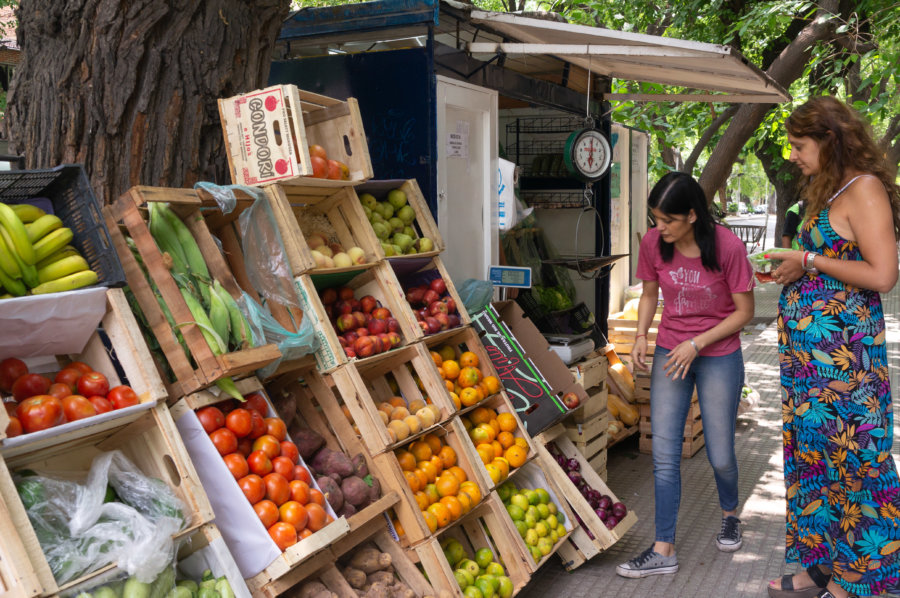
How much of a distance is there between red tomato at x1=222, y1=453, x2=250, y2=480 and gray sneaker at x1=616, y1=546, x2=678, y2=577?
2260mm

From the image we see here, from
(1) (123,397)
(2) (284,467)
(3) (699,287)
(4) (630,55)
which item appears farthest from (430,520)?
(4) (630,55)

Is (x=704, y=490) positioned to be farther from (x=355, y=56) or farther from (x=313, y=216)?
(x=355, y=56)

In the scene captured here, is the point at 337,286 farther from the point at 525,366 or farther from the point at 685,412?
the point at 685,412

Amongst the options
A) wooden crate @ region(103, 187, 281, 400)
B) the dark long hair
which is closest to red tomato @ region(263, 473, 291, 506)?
wooden crate @ region(103, 187, 281, 400)

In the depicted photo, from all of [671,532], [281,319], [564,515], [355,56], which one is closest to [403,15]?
[355,56]

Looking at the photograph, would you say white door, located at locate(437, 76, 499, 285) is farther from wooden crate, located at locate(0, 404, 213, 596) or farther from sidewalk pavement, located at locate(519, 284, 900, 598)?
wooden crate, located at locate(0, 404, 213, 596)

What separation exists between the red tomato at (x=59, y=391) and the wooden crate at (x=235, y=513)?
1.26 ft

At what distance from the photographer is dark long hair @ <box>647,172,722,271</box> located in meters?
3.69

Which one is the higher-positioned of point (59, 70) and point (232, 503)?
point (59, 70)

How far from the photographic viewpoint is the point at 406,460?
3.48 meters

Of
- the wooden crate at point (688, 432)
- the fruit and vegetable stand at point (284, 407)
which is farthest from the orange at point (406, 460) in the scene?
the wooden crate at point (688, 432)

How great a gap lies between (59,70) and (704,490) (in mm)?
4577

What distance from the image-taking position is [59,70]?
358 cm

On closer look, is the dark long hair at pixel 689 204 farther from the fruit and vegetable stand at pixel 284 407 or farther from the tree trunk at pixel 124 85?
the tree trunk at pixel 124 85
